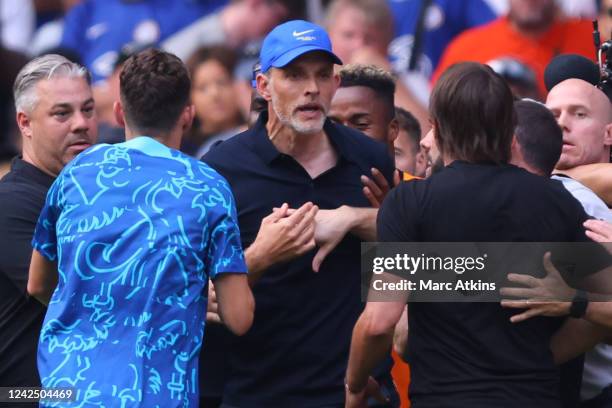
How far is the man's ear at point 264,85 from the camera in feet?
17.6

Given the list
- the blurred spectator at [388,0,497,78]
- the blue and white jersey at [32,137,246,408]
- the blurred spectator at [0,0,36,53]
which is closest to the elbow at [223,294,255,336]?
the blue and white jersey at [32,137,246,408]

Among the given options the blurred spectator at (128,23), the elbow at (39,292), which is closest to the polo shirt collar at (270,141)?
the elbow at (39,292)

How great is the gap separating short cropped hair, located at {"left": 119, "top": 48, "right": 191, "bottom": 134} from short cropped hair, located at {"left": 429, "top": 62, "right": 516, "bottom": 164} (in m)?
0.89

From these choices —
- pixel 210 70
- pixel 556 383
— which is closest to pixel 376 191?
pixel 556 383

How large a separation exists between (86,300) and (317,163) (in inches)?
51.7

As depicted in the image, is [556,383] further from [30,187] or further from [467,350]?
[30,187]

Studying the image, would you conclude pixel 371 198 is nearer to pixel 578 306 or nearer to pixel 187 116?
pixel 187 116

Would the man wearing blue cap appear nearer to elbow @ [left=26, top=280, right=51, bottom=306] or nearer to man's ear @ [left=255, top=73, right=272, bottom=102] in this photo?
man's ear @ [left=255, top=73, right=272, bottom=102]

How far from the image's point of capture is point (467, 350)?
4.43 meters

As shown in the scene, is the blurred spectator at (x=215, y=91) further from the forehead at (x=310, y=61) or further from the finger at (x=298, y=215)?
the finger at (x=298, y=215)

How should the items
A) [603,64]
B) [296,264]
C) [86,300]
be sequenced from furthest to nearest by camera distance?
[603,64] → [296,264] → [86,300]

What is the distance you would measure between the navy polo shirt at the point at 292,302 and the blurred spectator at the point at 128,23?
465 centimetres

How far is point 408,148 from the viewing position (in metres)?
6.83

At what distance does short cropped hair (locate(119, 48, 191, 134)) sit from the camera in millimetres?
4590
